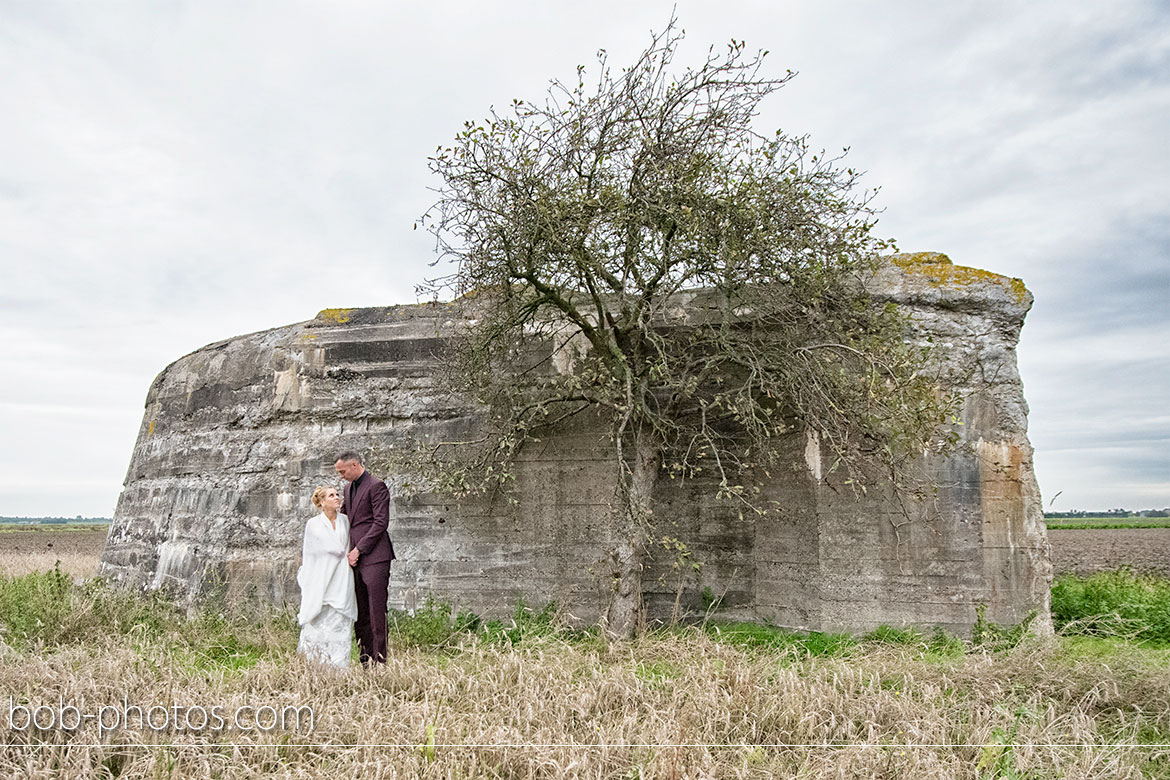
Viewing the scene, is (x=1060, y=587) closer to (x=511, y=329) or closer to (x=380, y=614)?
(x=511, y=329)

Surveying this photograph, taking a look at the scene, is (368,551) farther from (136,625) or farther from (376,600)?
(136,625)

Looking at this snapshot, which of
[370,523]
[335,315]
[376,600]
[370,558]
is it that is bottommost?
[376,600]

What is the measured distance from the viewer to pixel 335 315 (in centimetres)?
912

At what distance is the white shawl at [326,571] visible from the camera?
596 cm

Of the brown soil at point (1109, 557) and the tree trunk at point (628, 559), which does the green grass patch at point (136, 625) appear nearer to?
the tree trunk at point (628, 559)

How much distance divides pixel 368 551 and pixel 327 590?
0.41m

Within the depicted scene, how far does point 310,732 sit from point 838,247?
212 inches

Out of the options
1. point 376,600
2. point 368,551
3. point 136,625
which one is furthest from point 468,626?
point 136,625

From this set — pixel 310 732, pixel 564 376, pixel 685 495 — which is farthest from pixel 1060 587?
pixel 310 732

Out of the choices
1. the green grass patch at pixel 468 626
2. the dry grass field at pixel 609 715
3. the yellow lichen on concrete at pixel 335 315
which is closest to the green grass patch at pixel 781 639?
the dry grass field at pixel 609 715

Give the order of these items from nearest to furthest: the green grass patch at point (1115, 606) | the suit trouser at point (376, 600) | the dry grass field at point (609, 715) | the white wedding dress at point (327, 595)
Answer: the dry grass field at point (609, 715) < the white wedding dress at point (327, 595) < the suit trouser at point (376, 600) < the green grass patch at point (1115, 606)

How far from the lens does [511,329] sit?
7.52m

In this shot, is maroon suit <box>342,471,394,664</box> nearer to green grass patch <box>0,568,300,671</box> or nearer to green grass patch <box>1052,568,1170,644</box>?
green grass patch <box>0,568,300,671</box>

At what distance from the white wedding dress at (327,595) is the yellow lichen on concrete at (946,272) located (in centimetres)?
557
